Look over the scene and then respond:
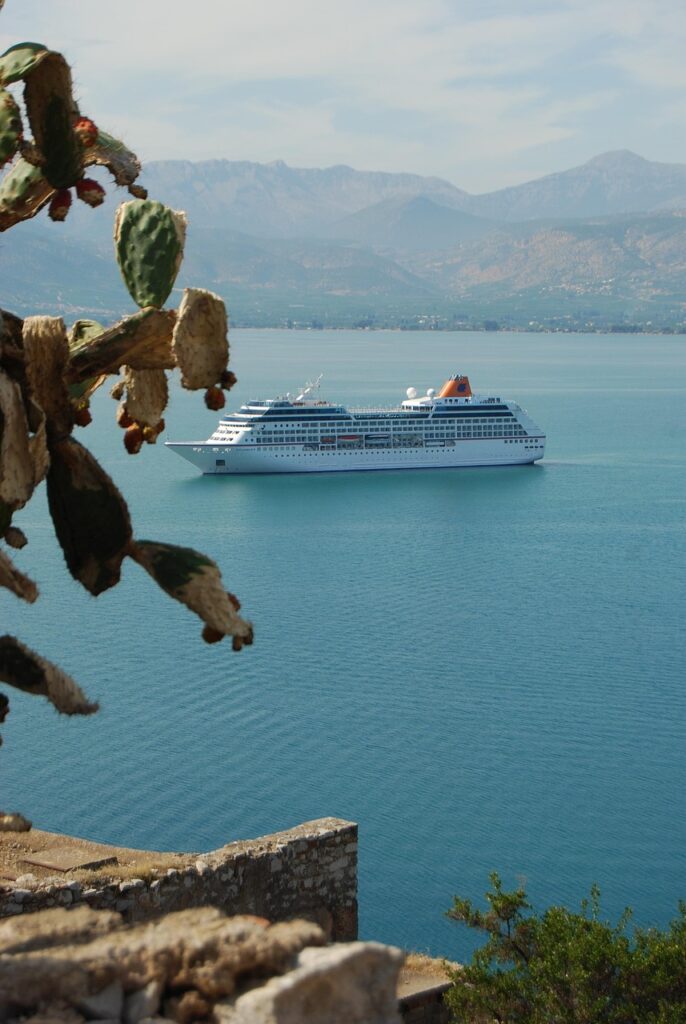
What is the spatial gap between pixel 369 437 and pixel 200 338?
49.7 metres

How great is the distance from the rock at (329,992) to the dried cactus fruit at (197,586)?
86cm

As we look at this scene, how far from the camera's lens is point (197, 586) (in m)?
3.12

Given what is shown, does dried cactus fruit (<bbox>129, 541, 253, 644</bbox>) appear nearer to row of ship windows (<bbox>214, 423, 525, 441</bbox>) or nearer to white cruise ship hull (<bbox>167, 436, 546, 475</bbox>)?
white cruise ship hull (<bbox>167, 436, 546, 475</bbox>)

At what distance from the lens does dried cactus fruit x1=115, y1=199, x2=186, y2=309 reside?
3074 mm

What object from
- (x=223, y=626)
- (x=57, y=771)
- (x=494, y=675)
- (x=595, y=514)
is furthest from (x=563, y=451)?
(x=223, y=626)

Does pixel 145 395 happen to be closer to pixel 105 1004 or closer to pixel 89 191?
pixel 89 191

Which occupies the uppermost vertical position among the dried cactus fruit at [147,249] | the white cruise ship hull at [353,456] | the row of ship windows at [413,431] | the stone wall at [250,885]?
the row of ship windows at [413,431]

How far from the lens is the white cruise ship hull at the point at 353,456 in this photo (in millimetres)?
49906

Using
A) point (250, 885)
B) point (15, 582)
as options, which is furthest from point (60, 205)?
point (250, 885)

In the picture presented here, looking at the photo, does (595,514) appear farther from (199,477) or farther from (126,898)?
(126,898)

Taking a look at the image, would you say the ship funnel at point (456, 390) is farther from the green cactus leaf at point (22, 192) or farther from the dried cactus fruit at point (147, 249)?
the dried cactus fruit at point (147, 249)

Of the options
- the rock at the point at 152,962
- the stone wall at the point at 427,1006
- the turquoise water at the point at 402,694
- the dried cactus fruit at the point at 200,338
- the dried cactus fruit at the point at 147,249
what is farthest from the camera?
the turquoise water at the point at 402,694

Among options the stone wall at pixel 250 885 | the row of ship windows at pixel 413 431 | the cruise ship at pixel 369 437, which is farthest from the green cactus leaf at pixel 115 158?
the row of ship windows at pixel 413 431

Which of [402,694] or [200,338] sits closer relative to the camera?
[200,338]
